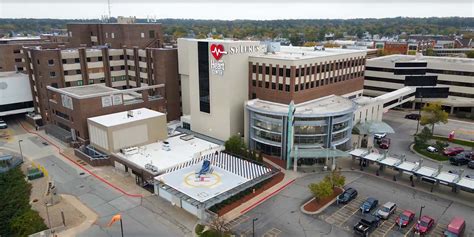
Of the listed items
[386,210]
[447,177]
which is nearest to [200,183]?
[386,210]

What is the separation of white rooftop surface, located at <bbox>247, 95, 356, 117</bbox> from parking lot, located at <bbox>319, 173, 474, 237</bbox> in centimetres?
1289

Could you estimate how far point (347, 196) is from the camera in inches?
1855

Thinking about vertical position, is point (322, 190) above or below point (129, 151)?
below

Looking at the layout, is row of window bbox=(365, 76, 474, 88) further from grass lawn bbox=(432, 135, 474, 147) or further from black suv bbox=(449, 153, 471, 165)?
black suv bbox=(449, 153, 471, 165)

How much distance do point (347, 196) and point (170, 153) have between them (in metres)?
29.5

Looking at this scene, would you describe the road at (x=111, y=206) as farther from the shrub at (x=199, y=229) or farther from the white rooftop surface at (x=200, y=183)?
the white rooftop surface at (x=200, y=183)

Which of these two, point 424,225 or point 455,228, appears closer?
point 455,228

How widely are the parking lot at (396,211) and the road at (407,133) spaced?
12850mm

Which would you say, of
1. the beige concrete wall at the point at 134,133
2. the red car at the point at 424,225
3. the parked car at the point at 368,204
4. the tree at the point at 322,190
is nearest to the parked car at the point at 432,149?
the parked car at the point at 368,204

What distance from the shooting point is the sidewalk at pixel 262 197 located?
44250 mm

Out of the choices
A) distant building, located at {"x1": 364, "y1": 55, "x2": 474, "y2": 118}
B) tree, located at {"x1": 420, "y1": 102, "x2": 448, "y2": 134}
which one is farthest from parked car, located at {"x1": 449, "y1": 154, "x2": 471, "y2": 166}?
distant building, located at {"x1": 364, "y1": 55, "x2": 474, "y2": 118}

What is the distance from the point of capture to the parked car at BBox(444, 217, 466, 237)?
38.4m

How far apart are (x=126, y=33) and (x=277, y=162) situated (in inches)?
2234

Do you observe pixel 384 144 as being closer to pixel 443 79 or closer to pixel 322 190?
pixel 322 190
